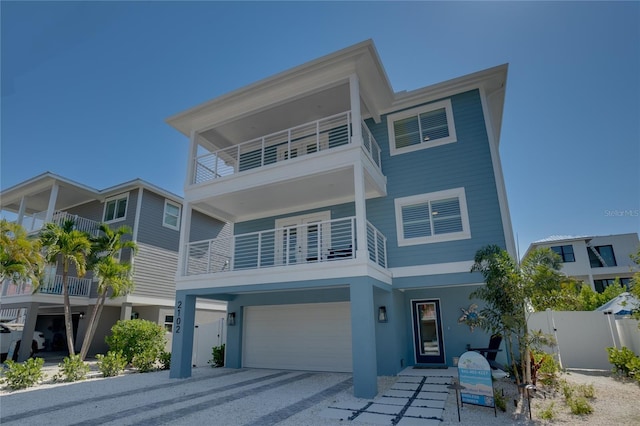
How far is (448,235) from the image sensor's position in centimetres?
1034

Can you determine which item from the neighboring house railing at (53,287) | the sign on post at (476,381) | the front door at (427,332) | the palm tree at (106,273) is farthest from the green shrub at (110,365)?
the sign on post at (476,381)

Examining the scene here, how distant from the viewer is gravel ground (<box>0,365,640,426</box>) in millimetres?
5996

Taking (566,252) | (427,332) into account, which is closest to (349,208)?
(427,332)

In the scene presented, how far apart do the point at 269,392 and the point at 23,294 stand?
14.9 m

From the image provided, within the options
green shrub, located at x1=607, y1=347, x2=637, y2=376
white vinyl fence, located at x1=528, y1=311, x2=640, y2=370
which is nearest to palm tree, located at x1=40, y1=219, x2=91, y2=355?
white vinyl fence, located at x1=528, y1=311, x2=640, y2=370

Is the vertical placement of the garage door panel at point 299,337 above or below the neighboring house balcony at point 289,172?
below

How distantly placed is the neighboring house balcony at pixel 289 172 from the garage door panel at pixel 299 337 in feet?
12.6

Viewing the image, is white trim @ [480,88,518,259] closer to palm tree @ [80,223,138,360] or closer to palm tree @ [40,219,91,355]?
palm tree @ [80,223,138,360]

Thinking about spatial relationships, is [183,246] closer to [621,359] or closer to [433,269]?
[433,269]

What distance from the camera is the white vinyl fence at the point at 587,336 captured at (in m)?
11.5

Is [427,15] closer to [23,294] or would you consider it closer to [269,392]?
[269,392]

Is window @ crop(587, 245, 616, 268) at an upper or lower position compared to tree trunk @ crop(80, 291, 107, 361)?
upper

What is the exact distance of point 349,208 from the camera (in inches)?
473

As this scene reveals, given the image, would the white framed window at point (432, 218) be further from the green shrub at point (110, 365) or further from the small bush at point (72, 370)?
the small bush at point (72, 370)
